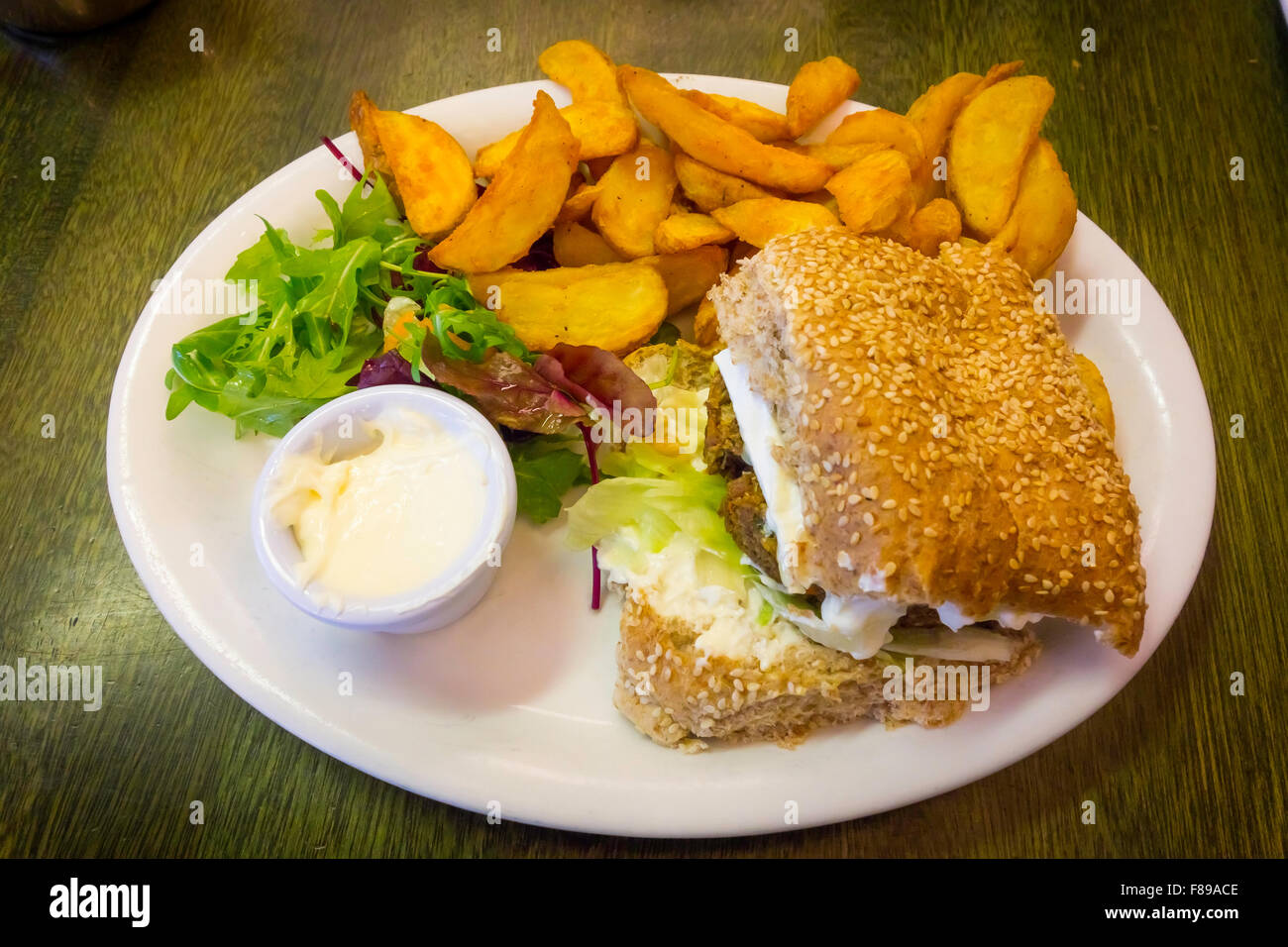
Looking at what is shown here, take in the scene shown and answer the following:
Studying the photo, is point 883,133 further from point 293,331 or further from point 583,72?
point 293,331

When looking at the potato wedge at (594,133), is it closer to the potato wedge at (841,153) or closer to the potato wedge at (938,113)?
the potato wedge at (841,153)

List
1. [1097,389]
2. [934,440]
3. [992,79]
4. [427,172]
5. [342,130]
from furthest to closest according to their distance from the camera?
[342,130]
[992,79]
[427,172]
[1097,389]
[934,440]

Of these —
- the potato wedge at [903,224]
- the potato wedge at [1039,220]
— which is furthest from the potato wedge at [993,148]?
the potato wedge at [903,224]

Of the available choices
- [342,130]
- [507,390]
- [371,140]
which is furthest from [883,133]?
[342,130]

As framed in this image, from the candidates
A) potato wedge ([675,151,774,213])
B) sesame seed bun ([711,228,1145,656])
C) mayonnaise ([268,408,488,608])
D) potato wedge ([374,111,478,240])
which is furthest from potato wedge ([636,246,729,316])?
mayonnaise ([268,408,488,608])
